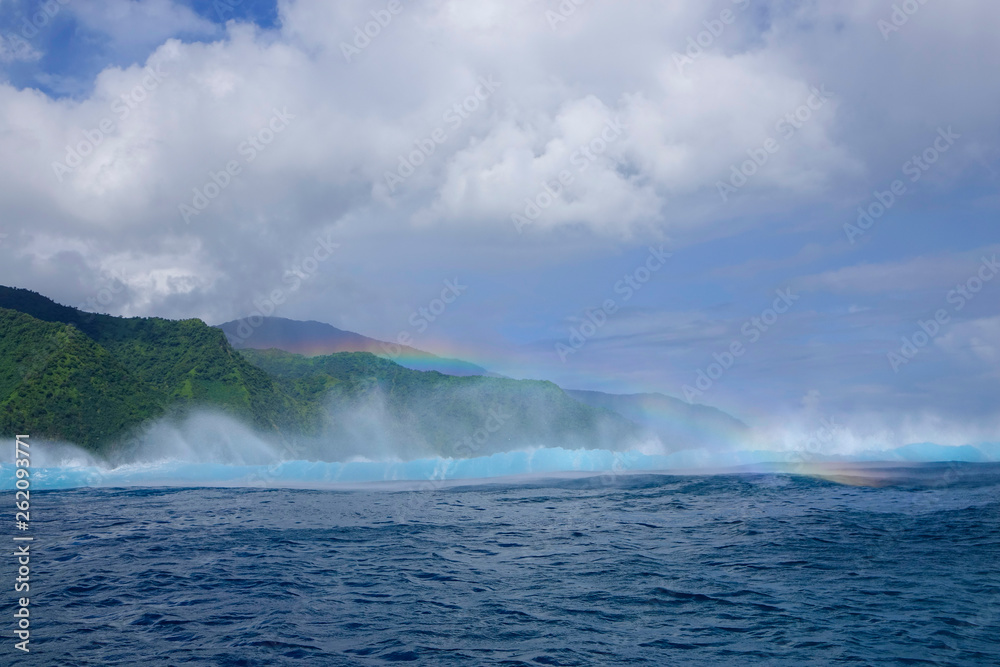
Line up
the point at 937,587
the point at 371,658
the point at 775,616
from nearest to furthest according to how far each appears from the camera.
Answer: the point at 371,658 < the point at 775,616 < the point at 937,587

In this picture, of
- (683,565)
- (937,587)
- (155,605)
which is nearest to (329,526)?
(155,605)

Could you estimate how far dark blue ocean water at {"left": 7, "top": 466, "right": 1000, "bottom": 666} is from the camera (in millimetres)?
12805

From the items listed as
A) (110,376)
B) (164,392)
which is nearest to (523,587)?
(110,376)

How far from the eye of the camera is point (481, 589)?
58.8 feet

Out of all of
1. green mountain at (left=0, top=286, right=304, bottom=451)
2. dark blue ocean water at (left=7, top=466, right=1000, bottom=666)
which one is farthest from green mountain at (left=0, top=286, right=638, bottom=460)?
dark blue ocean water at (left=7, top=466, right=1000, bottom=666)

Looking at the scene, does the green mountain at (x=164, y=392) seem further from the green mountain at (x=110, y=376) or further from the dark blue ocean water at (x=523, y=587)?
the dark blue ocean water at (x=523, y=587)

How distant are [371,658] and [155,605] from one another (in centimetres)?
727

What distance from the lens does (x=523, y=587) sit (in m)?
18.1

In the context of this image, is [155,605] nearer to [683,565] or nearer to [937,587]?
[683,565]

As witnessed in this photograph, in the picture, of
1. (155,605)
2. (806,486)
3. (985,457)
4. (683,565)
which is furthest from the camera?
(985,457)

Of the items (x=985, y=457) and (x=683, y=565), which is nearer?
(x=683, y=565)

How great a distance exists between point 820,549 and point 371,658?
17.6 m

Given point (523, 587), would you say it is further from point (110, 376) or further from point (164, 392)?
point (164, 392)

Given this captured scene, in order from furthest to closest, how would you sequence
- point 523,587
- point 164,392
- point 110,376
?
point 164,392 < point 110,376 < point 523,587
